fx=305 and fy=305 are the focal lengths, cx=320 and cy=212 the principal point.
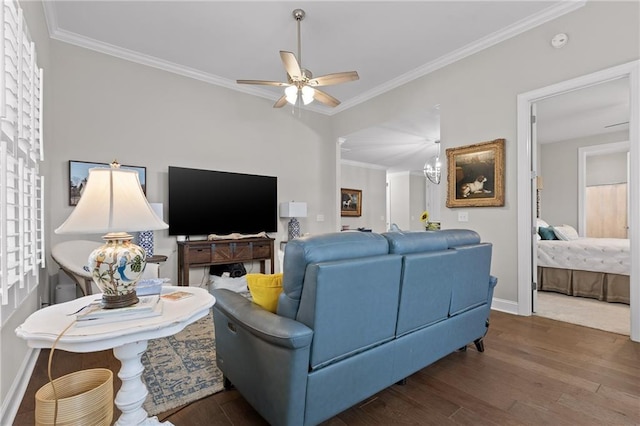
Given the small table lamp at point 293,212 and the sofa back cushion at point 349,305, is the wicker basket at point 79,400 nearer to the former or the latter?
the sofa back cushion at point 349,305

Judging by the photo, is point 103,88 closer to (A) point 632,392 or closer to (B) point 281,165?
(B) point 281,165

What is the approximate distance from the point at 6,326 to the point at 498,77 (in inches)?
184

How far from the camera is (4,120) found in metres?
1.45

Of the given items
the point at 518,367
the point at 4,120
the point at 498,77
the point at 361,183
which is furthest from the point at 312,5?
the point at 361,183

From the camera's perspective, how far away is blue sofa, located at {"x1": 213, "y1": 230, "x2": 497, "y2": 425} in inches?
52.2

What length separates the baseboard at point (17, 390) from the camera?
5.12ft

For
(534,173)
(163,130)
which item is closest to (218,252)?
(163,130)

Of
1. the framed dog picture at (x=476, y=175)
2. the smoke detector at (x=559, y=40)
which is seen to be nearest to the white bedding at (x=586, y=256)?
the framed dog picture at (x=476, y=175)

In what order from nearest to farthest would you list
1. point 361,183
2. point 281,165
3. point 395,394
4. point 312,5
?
point 395,394 → point 312,5 → point 281,165 → point 361,183

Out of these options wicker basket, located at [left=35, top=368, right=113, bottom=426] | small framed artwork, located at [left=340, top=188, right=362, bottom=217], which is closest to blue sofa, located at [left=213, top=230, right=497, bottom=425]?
wicker basket, located at [left=35, top=368, right=113, bottom=426]

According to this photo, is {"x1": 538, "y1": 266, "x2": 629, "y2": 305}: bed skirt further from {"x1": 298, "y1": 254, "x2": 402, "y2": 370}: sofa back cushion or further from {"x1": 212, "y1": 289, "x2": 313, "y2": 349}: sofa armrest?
{"x1": 212, "y1": 289, "x2": 313, "y2": 349}: sofa armrest

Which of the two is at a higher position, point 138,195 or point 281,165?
point 281,165

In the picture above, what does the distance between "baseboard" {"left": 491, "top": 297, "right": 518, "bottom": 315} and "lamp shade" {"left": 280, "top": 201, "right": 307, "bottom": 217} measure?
2.96m

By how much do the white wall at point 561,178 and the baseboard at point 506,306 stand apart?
4.35 meters
